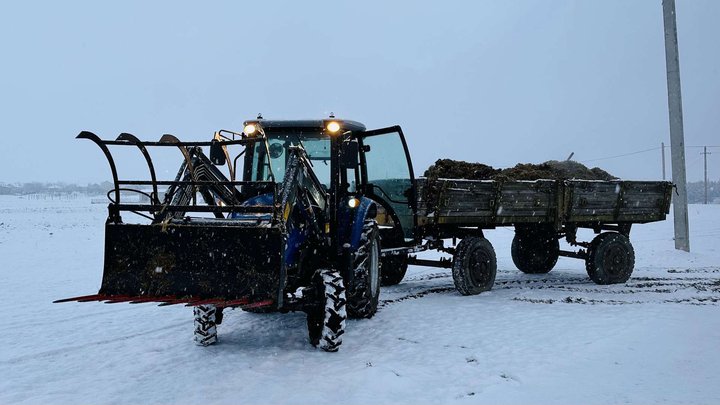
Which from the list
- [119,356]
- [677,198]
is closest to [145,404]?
[119,356]

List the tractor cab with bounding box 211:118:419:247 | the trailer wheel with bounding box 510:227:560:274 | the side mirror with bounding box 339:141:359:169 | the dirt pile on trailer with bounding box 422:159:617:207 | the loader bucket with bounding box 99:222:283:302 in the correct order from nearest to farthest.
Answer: the loader bucket with bounding box 99:222:283:302 < the side mirror with bounding box 339:141:359:169 < the tractor cab with bounding box 211:118:419:247 < the dirt pile on trailer with bounding box 422:159:617:207 < the trailer wheel with bounding box 510:227:560:274

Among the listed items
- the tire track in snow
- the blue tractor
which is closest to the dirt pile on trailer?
the tire track in snow

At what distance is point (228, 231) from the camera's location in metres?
5.55

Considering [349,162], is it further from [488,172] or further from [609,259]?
[609,259]

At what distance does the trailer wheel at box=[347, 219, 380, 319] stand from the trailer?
2 centimetres

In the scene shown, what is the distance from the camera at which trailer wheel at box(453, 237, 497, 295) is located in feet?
31.0

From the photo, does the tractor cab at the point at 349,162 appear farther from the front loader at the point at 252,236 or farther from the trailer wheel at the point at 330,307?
the trailer wheel at the point at 330,307

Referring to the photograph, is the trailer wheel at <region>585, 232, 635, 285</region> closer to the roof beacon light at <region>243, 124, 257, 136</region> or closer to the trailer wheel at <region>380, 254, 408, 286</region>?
the trailer wheel at <region>380, 254, 408, 286</region>

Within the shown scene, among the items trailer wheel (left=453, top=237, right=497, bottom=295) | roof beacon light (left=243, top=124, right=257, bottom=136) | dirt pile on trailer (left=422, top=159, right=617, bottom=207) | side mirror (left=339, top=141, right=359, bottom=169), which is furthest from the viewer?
dirt pile on trailer (left=422, top=159, right=617, bottom=207)

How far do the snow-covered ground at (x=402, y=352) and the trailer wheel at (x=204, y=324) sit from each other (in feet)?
0.54

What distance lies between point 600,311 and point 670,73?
11.8 meters

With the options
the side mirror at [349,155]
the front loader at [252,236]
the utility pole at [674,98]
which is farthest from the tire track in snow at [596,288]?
the utility pole at [674,98]

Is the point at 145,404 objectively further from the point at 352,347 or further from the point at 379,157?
the point at 379,157

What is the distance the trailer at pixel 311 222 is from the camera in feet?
18.0
